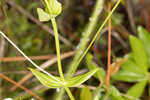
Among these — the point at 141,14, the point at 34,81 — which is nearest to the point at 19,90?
the point at 34,81

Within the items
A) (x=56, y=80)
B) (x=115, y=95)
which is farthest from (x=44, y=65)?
(x=56, y=80)

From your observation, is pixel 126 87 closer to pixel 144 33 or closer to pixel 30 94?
pixel 144 33

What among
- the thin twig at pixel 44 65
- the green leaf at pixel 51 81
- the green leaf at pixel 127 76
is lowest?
the green leaf at pixel 51 81

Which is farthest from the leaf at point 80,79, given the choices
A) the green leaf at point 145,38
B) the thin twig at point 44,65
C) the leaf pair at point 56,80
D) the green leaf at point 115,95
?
the green leaf at point 145,38

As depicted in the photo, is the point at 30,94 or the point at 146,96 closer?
the point at 30,94

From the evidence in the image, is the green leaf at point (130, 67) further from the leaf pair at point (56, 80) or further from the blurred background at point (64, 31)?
the leaf pair at point (56, 80)

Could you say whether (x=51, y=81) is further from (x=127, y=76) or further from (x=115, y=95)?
(x=127, y=76)

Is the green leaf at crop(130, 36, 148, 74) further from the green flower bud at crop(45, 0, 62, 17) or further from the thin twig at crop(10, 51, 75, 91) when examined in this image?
the green flower bud at crop(45, 0, 62, 17)

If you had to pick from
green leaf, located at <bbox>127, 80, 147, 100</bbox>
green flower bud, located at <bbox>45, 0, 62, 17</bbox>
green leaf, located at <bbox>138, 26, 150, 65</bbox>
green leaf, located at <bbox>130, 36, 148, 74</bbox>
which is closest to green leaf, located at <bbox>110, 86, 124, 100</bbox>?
green leaf, located at <bbox>127, 80, 147, 100</bbox>
